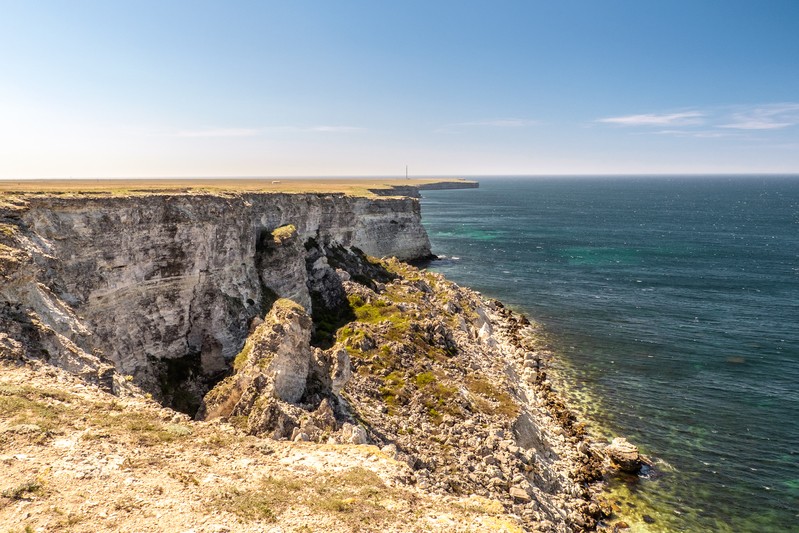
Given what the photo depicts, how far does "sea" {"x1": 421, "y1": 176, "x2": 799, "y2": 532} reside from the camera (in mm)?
34438

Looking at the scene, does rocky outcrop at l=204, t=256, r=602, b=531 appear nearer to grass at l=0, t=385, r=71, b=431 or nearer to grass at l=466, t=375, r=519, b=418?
grass at l=466, t=375, r=519, b=418

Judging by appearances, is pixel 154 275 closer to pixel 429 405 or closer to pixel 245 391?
pixel 245 391

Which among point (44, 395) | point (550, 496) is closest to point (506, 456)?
point (550, 496)

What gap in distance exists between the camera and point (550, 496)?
31.5 meters

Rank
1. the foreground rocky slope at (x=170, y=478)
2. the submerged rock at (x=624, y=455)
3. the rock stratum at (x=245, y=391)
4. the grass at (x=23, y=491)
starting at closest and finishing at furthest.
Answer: the grass at (x=23, y=491), the foreground rocky slope at (x=170, y=478), the rock stratum at (x=245, y=391), the submerged rock at (x=624, y=455)

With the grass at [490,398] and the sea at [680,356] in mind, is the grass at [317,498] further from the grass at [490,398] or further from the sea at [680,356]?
the sea at [680,356]

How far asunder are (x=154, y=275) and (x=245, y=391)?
62.4 ft

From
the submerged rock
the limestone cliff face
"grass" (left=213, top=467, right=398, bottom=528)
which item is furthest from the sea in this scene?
the limestone cliff face

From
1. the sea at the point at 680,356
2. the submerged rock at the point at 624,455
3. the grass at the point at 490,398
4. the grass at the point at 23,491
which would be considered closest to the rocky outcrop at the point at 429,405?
the grass at the point at 490,398

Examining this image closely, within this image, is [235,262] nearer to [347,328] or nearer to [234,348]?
[234,348]

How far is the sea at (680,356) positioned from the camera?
34438mm

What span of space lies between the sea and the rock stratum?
5048mm

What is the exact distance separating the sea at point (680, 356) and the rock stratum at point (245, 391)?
199 inches

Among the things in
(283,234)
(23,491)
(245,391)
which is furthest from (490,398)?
(23,491)
